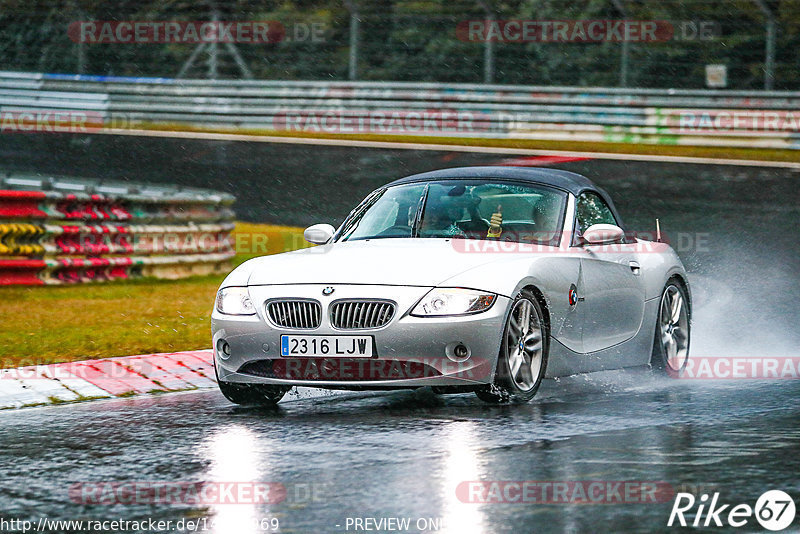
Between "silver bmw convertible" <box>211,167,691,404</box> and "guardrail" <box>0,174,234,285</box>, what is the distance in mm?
5542

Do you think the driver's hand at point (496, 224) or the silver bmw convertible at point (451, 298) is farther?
the driver's hand at point (496, 224)

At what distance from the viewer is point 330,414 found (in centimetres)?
782

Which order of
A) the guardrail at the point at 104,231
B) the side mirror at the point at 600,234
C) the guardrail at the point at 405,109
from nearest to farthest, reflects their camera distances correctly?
the side mirror at the point at 600,234
the guardrail at the point at 104,231
the guardrail at the point at 405,109

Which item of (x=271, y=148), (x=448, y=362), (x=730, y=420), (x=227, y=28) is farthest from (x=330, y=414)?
(x=227, y=28)

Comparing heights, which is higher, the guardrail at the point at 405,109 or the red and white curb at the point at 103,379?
the guardrail at the point at 405,109

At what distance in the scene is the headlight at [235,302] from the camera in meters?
7.97

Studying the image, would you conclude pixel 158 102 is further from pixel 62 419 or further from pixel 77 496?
pixel 77 496

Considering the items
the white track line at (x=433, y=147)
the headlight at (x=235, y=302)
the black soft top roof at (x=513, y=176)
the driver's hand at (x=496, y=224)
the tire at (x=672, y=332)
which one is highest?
the white track line at (x=433, y=147)

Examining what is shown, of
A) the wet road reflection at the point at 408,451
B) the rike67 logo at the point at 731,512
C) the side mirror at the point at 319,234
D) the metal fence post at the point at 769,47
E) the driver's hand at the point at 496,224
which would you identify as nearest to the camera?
the rike67 logo at the point at 731,512

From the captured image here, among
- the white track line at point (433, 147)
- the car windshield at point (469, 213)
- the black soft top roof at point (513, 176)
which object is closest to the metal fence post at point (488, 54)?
the white track line at point (433, 147)

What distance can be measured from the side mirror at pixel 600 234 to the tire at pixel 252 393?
6.92ft

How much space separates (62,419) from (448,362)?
215 centimetres

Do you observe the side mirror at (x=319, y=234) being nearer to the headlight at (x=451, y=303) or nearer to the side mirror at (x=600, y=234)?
the side mirror at (x=600, y=234)

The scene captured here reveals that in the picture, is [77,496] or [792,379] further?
[792,379]
